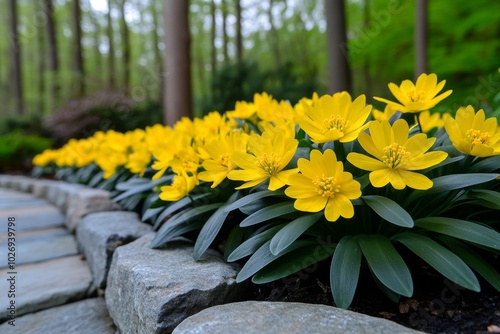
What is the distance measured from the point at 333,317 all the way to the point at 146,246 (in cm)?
81

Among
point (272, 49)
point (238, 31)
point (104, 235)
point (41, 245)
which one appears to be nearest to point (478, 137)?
point (104, 235)

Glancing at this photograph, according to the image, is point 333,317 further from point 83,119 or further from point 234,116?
point 83,119

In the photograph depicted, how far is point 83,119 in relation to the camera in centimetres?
723

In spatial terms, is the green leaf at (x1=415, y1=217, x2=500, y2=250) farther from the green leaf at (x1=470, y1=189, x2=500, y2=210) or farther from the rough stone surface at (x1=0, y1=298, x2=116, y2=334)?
the rough stone surface at (x1=0, y1=298, x2=116, y2=334)

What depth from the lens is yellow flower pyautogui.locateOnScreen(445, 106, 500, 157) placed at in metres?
1.13

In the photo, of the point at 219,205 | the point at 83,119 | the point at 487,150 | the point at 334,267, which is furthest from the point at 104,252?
the point at 83,119

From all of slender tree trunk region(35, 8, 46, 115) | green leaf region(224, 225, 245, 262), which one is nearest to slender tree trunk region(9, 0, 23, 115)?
slender tree trunk region(35, 8, 46, 115)

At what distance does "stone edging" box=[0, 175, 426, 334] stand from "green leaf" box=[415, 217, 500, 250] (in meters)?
0.31

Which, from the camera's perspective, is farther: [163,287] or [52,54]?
[52,54]

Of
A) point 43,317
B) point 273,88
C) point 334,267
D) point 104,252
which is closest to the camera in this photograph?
point 334,267

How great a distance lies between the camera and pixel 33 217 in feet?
9.31

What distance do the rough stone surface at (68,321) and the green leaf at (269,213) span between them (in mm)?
625

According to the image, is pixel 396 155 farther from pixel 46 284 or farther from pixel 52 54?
pixel 52 54

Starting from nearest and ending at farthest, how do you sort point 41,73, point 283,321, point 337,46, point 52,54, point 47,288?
point 283,321, point 47,288, point 337,46, point 52,54, point 41,73
